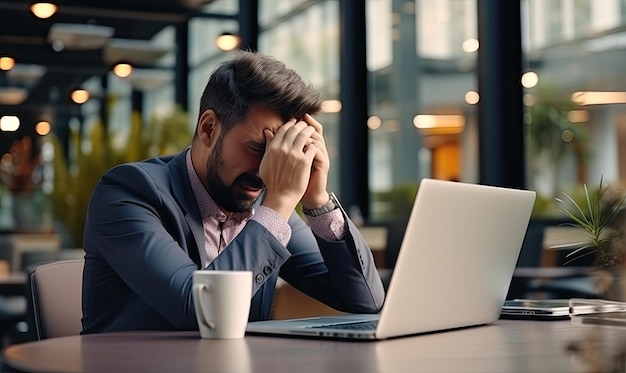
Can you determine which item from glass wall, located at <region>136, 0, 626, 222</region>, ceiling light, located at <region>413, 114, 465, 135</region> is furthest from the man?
ceiling light, located at <region>413, 114, 465, 135</region>

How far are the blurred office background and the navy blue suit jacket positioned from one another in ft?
12.2

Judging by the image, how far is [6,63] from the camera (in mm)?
8242

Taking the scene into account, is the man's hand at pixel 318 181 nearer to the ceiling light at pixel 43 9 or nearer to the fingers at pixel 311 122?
the fingers at pixel 311 122

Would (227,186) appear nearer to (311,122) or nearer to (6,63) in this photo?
(311,122)

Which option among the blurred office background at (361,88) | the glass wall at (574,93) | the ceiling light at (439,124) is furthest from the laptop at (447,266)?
the ceiling light at (439,124)

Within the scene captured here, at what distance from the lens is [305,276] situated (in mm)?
2170

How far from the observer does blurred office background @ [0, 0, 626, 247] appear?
5.95m

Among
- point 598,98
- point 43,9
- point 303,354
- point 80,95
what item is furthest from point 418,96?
point 303,354

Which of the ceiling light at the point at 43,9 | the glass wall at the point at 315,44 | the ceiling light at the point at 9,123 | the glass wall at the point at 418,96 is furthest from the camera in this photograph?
the ceiling light at the point at 43,9

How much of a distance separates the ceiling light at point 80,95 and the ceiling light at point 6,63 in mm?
561

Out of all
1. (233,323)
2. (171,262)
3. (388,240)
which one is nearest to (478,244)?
(233,323)

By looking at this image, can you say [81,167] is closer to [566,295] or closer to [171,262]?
[566,295]

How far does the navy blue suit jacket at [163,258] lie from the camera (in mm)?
1699

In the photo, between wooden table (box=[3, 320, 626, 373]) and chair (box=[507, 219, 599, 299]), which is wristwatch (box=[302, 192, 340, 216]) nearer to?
wooden table (box=[3, 320, 626, 373])
